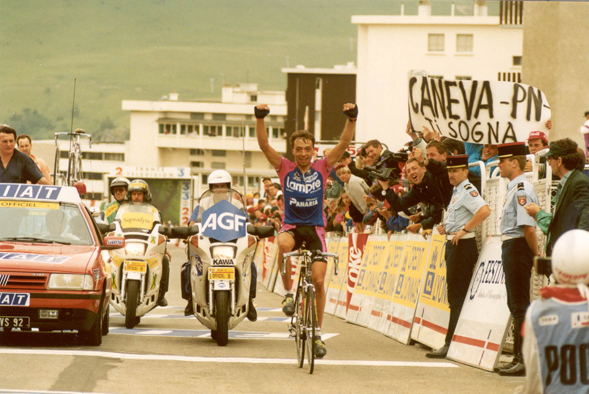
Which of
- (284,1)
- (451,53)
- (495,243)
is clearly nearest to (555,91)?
(284,1)

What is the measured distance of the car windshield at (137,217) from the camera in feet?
46.5

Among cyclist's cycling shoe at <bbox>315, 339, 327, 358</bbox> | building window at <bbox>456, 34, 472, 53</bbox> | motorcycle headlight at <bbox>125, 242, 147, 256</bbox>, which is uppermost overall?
building window at <bbox>456, 34, 472, 53</bbox>

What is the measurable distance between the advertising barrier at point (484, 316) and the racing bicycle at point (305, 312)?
161 centimetres

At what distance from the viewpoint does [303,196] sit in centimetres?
1048

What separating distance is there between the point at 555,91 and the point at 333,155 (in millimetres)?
26408

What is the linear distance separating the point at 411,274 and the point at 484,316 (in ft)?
9.32

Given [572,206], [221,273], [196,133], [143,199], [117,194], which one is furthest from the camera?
[196,133]

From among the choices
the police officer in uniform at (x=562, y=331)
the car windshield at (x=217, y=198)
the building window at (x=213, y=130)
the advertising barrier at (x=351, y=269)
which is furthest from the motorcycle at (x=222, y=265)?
the building window at (x=213, y=130)

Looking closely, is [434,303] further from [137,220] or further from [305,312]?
[137,220]

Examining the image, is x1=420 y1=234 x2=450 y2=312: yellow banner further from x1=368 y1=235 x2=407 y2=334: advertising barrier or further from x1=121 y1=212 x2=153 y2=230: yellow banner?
x1=121 y1=212 x2=153 y2=230: yellow banner

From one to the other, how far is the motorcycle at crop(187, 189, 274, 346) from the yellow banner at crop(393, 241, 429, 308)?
2.16 m

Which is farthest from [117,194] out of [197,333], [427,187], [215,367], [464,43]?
[464,43]

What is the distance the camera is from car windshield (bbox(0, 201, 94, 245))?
37.0 feet

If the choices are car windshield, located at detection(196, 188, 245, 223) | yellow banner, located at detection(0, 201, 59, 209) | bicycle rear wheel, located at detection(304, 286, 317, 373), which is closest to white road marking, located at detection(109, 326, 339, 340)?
car windshield, located at detection(196, 188, 245, 223)
